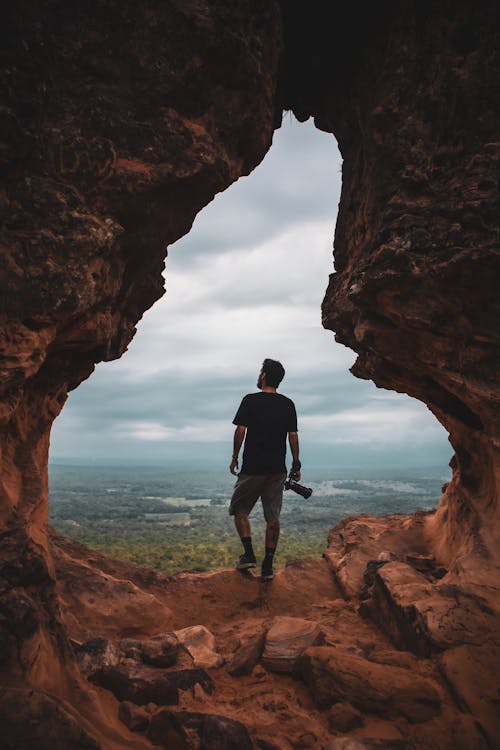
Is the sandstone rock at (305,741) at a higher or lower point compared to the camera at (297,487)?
lower

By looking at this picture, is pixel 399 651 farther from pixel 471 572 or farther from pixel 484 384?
pixel 484 384

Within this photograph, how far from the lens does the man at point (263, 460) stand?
29.8 feet

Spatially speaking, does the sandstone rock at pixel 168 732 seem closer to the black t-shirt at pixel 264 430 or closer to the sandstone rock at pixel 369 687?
the sandstone rock at pixel 369 687

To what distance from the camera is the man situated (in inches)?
357

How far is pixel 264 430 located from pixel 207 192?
472cm

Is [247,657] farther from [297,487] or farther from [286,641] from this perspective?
[297,487]

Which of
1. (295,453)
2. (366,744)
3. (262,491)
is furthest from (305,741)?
(295,453)

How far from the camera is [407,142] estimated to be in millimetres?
7781

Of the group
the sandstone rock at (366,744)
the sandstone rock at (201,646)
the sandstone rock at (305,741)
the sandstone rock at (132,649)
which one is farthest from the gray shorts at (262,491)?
the sandstone rock at (366,744)

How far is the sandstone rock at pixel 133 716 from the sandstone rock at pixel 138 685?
13cm

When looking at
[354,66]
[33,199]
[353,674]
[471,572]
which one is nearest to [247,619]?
[353,674]

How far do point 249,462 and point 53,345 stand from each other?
14.5ft

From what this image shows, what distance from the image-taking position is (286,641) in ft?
20.2

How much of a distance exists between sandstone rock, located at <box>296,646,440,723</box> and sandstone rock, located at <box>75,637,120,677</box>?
243 cm
